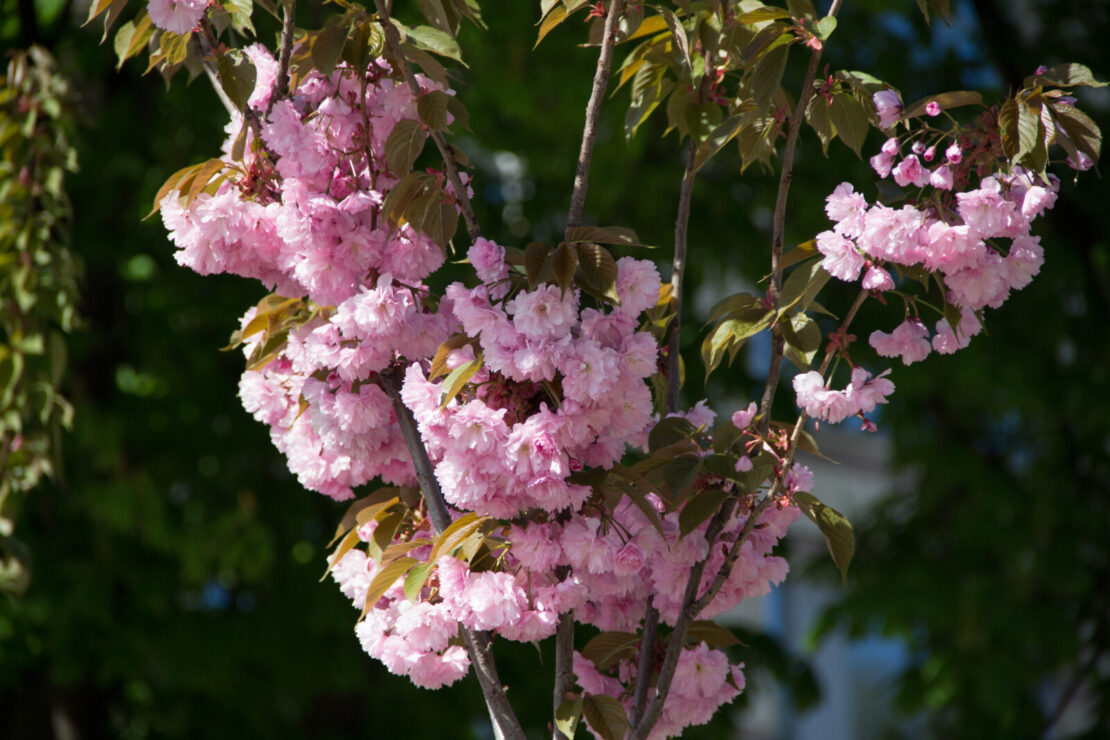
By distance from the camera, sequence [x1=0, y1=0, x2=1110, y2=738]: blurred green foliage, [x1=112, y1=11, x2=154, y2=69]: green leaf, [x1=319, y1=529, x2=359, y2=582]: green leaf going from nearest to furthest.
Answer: [x1=319, y1=529, x2=359, y2=582]: green leaf → [x1=112, y1=11, x2=154, y2=69]: green leaf → [x1=0, y1=0, x2=1110, y2=738]: blurred green foliage

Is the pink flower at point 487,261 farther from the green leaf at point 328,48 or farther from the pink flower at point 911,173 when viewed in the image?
the pink flower at point 911,173

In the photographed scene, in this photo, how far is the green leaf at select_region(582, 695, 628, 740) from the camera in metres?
1.39

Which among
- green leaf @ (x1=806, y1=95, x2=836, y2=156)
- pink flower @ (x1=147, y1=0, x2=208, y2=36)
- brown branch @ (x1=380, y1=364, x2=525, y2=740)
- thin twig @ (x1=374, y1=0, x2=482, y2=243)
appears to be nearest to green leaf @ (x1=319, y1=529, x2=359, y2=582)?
brown branch @ (x1=380, y1=364, x2=525, y2=740)

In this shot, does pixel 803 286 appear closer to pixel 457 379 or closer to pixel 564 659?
pixel 457 379

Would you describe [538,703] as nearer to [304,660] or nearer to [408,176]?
[304,660]

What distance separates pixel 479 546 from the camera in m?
1.37

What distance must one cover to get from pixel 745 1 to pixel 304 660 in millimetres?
3731

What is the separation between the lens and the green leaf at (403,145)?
1442 mm

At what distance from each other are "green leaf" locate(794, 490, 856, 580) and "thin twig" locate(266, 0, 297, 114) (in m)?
0.88

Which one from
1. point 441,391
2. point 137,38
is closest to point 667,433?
point 441,391

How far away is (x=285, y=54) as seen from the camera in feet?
4.97

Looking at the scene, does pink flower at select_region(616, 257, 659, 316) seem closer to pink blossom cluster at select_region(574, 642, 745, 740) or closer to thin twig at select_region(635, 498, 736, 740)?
thin twig at select_region(635, 498, 736, 740)

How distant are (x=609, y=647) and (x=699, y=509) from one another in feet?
0.91

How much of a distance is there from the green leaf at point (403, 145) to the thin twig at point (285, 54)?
20 centimetres
